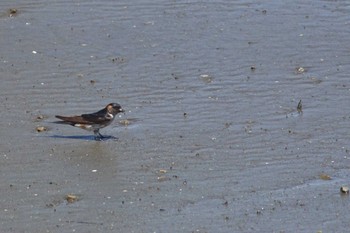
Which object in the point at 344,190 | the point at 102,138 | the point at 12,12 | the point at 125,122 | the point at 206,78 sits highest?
the point at 12,12

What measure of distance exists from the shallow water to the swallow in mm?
154

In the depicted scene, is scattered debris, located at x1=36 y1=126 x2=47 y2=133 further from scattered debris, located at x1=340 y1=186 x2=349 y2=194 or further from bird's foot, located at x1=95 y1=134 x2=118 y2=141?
scattered debris, located at x1=340 y1=186 x2=349 y2=194

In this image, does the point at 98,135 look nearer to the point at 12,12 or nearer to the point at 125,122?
the point at 125,122

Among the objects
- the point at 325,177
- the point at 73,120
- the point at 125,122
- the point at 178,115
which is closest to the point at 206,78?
the point at 178,115

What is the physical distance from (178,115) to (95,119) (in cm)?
93

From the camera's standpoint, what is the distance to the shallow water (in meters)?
9.14

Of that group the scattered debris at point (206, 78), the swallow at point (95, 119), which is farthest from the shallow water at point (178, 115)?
the swallow at point (95, 119)

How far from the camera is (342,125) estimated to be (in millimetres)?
11109

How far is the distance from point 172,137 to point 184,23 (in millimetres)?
3524

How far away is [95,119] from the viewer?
10.8 meters

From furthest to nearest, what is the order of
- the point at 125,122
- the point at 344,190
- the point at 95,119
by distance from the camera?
the point at 125,122 < the point at 95,119 < the point at 344,190

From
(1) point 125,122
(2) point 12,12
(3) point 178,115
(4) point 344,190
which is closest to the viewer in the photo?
(4) point 344,190

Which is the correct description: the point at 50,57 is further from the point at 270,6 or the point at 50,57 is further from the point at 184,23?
the point at 270,6

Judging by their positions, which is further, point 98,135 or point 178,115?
point 178,115
